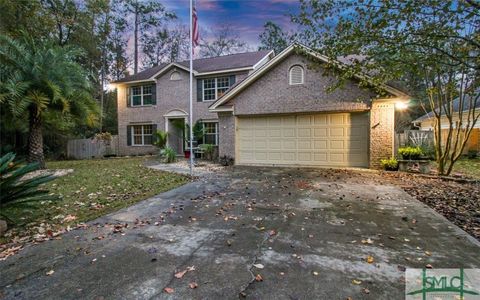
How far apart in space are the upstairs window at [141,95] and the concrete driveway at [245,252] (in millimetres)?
14692

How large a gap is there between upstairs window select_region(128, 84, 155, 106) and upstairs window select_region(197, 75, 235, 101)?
398 cm

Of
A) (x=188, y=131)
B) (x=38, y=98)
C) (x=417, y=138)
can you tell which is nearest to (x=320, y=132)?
(x=417, y=138)

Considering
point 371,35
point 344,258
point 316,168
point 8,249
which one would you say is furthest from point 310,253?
point 316,168

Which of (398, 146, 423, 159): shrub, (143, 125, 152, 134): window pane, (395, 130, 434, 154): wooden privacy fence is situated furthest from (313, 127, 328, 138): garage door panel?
(143, 125, 152, 134): window pane

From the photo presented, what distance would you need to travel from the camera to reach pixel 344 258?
331 cm

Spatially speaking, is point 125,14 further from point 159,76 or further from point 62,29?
point 159,76

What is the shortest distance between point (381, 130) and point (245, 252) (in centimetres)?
922

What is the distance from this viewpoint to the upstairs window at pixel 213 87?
17.0 metres

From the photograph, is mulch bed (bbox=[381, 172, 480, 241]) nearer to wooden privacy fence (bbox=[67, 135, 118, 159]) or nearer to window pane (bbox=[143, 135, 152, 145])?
window pane (bbox=[143, 135, 152, 145])

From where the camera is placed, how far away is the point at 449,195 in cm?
683

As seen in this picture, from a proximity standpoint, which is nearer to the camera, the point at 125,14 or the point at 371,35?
the point at 371,35

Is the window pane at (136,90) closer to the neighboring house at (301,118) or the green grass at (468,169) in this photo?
the neighboring house at (301,118)

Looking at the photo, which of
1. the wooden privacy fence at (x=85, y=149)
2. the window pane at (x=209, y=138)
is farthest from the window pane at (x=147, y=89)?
the window pane at (x=209, y=138)

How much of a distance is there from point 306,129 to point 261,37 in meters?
21.7
